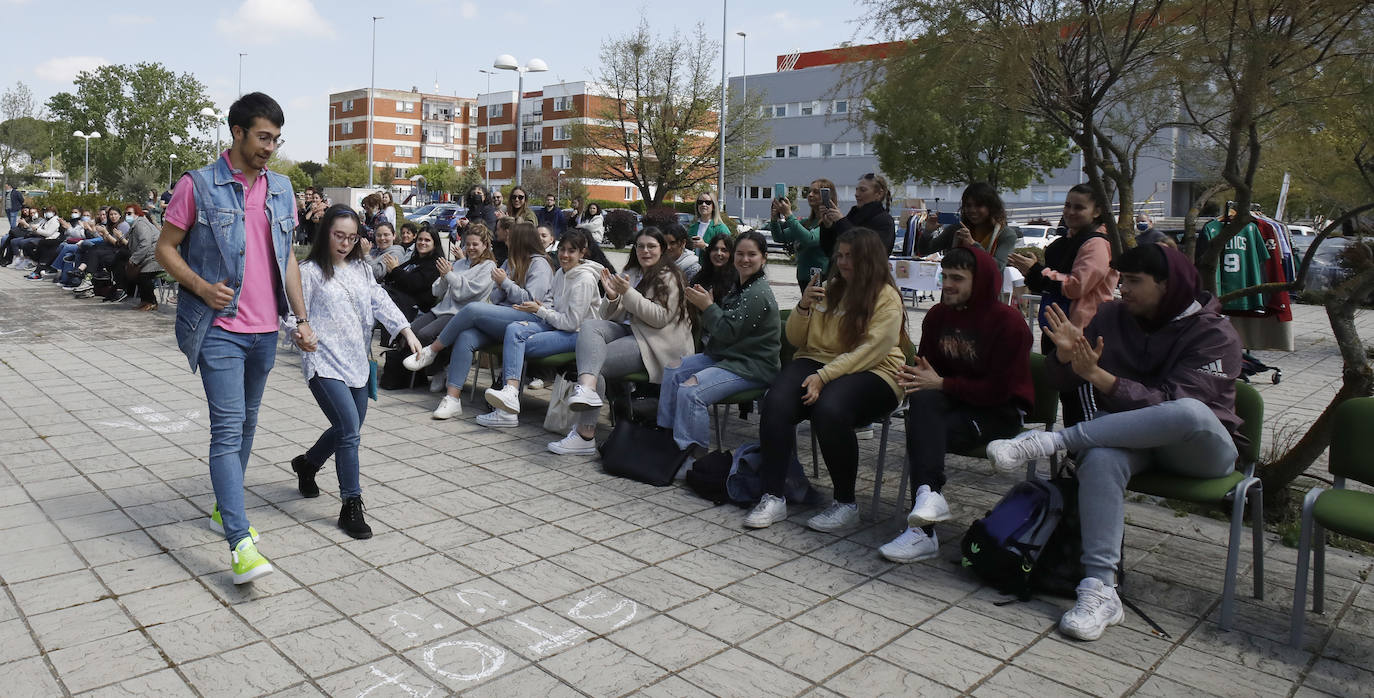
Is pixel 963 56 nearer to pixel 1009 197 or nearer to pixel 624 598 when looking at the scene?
pixel 624 598

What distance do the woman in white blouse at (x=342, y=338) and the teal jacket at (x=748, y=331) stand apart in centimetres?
187

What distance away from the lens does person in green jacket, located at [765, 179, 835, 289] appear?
7.98 meters

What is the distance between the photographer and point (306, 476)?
17.0ft

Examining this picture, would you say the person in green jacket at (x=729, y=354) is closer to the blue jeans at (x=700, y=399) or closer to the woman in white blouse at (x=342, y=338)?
the blue jeans at (x=700, y=399)

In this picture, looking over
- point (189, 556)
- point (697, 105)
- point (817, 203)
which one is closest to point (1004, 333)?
point (817, 203)

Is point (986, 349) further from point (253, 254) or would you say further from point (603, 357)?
point (253, 254)

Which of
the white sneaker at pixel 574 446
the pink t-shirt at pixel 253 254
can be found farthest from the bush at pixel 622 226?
the pink t-shirt at pixel 253 254

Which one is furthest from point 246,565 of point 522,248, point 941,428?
point 522,248

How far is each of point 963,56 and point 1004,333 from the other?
201 cm

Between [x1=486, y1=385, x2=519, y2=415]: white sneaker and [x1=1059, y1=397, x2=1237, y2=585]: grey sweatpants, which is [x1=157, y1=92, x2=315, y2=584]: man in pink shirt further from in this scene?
[x1=1059, y1=397, x2=1237, y2=585]: grey sweatpants

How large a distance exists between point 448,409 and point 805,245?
10.4 feet

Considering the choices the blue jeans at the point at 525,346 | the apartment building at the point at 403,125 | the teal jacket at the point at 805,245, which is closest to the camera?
the blue jeans at the point at 525,346

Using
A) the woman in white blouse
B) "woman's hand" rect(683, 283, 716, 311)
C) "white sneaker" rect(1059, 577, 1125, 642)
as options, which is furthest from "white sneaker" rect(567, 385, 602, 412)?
"white sneaker" rect(1059, 577, 1125, 642)

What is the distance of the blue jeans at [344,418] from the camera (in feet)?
14.9
